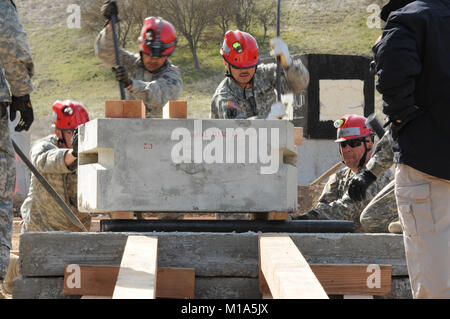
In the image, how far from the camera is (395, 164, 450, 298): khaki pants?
3631mm

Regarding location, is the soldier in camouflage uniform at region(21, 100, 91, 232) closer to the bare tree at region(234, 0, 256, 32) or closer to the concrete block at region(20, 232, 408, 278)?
the concrete block at region(20, 232, 408, 278)

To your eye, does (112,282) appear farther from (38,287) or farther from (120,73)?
(120,73)

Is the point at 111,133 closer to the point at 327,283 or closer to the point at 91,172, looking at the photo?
the point at 91,172

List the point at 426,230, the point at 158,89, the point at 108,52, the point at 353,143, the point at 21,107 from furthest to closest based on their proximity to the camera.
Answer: the point at 353,143, the point at 108,52, the point at 158,89, the point at 21,107, the point at 426,230

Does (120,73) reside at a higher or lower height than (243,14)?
lower

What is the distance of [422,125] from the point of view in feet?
12.4

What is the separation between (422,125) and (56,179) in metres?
3.92

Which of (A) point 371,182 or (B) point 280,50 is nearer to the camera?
(A) point 371,182

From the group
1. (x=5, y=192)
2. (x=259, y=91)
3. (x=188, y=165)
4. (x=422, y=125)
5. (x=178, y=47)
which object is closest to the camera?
(x=422, y=125)

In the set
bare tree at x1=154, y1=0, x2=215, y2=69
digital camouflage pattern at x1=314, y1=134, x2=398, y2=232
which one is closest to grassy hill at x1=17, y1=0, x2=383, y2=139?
bare tree at x1=154, y1=0, x2=215, y2=69

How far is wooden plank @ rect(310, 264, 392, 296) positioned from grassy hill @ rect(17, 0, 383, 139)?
2557 centimetres

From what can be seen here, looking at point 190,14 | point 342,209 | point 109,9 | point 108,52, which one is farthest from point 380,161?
point 190,14

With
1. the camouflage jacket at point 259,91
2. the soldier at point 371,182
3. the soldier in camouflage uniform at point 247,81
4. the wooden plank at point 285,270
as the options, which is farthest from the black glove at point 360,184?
the wooden plank at point 285,270

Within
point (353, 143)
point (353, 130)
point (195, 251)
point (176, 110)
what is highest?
point (176, 110)
